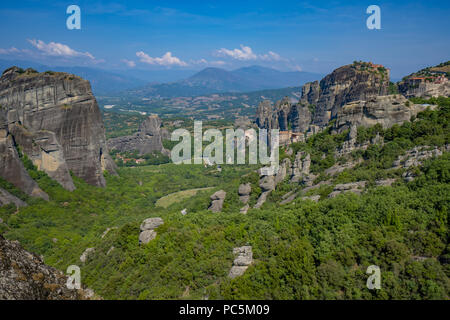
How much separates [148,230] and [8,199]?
2398 cm

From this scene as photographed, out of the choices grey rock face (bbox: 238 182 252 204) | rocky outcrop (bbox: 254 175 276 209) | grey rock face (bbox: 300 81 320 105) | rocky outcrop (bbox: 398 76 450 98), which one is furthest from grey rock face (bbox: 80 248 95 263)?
grey rock face (bbox: 300 81 320 105)

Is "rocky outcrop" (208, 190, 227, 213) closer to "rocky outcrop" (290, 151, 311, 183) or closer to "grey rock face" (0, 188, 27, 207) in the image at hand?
"rocky outcrop" (290, 151, 311, 183)

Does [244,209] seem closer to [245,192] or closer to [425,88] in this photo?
[245,192]

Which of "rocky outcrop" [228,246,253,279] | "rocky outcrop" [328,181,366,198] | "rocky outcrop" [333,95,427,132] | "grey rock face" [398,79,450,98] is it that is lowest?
"rocky outcrop" [228,246,253,279]

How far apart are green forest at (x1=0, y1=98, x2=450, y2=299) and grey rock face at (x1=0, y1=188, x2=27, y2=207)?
4.68 m

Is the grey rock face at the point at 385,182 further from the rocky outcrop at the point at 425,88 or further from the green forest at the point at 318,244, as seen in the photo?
the rocky outcrop at the point at 425,88

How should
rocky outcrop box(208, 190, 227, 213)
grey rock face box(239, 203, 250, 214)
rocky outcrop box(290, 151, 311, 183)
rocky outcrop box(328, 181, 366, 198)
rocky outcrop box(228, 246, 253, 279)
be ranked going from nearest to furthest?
→ 1. rocky outcrop box(228, 246, 253, 279)
2. rocky outcrop box(328, 181, 366, 198)
3. grey rock face box(239, 203, 250, 214)
4. rocky outcrop box(290, 151, 311, 183)
5. rocky outcrop box(208, 190, 227, 213)

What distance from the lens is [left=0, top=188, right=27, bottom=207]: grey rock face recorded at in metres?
36.2

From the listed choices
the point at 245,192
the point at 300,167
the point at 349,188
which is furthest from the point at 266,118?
the point at 349,188

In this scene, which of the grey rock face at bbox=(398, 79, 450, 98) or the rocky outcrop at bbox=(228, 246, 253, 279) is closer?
the rocky outcrop at bbox=(228, 246, 253, 279)

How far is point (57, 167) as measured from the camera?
45.0 metres

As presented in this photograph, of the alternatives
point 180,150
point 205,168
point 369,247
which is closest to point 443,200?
point 369,247

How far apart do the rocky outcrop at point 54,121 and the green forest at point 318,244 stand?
14577mm
